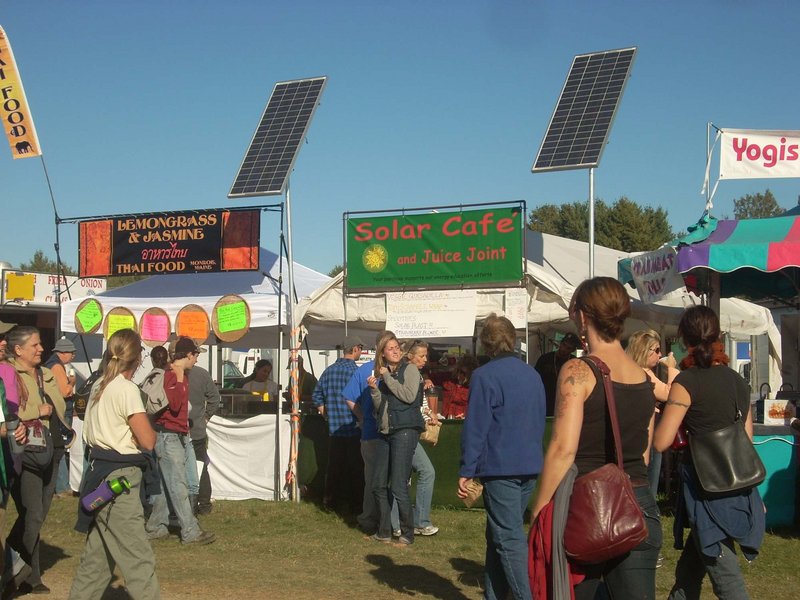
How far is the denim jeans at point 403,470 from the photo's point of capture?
8320 millimetres

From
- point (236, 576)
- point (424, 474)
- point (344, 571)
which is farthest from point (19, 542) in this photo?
point (424, 474)

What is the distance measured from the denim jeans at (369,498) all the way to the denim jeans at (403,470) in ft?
1.87

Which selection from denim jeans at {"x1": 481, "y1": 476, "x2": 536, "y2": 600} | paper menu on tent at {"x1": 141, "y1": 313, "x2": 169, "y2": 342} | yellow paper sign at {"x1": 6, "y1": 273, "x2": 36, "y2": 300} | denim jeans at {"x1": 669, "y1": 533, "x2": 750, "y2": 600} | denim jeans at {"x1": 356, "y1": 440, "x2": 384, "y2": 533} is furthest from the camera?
yellow paper sign at {"x1": 6, "y1": 273, "x2": 36, "y2": 300}

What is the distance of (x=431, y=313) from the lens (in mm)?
11047

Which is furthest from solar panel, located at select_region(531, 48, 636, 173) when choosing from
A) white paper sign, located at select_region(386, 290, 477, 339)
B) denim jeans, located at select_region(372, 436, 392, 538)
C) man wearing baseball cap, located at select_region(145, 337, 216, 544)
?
man wearing baseball cap, located at select_region(145, 337, 216, 544)

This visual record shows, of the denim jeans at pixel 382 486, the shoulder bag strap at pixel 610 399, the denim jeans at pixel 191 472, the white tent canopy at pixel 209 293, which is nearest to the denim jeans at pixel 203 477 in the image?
the denim jeans at pixel 191 472

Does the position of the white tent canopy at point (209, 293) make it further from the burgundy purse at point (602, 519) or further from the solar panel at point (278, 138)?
the burgundy purse at point (602, 519)

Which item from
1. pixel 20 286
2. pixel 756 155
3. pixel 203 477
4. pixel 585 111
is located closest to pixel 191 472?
pixel 203 477

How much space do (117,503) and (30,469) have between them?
1.53 m

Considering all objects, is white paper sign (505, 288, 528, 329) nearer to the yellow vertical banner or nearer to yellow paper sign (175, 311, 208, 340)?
yellow paper sign (175, 311, 208, 340)

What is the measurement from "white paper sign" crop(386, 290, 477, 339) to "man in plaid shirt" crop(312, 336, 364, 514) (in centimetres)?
110

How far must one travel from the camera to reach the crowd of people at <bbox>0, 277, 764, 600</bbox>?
3469mm

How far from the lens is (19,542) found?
663cm

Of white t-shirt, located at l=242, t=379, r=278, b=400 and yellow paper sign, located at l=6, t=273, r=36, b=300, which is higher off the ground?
yellow paper sign, located at l=6, t=273, r=36, b=300
